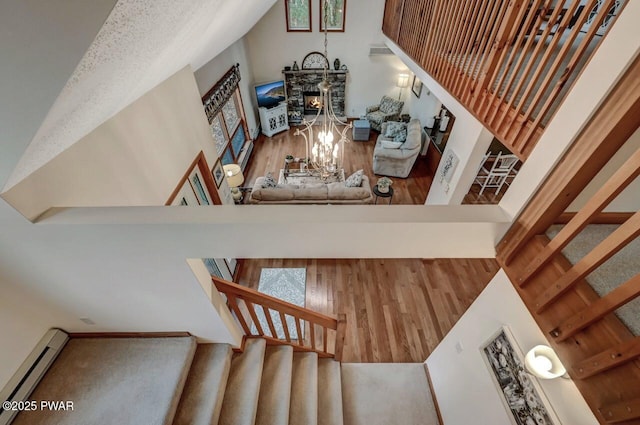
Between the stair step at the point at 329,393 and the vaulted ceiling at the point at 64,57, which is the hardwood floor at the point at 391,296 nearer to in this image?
the stair step at the point at 329,393

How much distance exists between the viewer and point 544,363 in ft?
4.17

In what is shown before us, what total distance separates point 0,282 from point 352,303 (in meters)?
3.34

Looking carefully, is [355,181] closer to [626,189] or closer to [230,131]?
[230,131]

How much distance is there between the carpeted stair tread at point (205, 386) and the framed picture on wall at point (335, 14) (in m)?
7.44

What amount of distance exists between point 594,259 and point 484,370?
1.33m

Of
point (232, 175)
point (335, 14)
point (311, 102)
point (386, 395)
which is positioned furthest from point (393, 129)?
point (386, 395)

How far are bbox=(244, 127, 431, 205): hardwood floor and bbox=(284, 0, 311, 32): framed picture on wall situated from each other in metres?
2.60

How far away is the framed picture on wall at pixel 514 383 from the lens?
146 cm

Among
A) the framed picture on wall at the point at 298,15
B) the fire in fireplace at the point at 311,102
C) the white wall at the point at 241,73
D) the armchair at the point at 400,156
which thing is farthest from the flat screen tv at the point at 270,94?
the armchair at the point at 400,156

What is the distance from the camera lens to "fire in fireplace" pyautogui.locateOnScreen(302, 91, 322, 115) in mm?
7837

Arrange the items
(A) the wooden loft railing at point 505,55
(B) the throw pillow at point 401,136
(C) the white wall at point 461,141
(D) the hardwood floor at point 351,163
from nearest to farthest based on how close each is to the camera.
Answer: (A) the wooden loft railing at point 505,55 → (C) the white wall at point 461,141 → (D) the hardwood floor at point 351,163 → (B) the throw pillow at point 401,136

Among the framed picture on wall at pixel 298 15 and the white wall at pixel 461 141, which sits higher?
the framed picture on wall at pixel 298 15

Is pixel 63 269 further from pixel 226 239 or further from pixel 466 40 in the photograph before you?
pixel 466 40

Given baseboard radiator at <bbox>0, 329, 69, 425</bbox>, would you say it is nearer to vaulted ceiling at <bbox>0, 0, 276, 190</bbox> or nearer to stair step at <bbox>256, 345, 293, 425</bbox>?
stair step at <bbox>256, 345, 293, 425</bbox>
